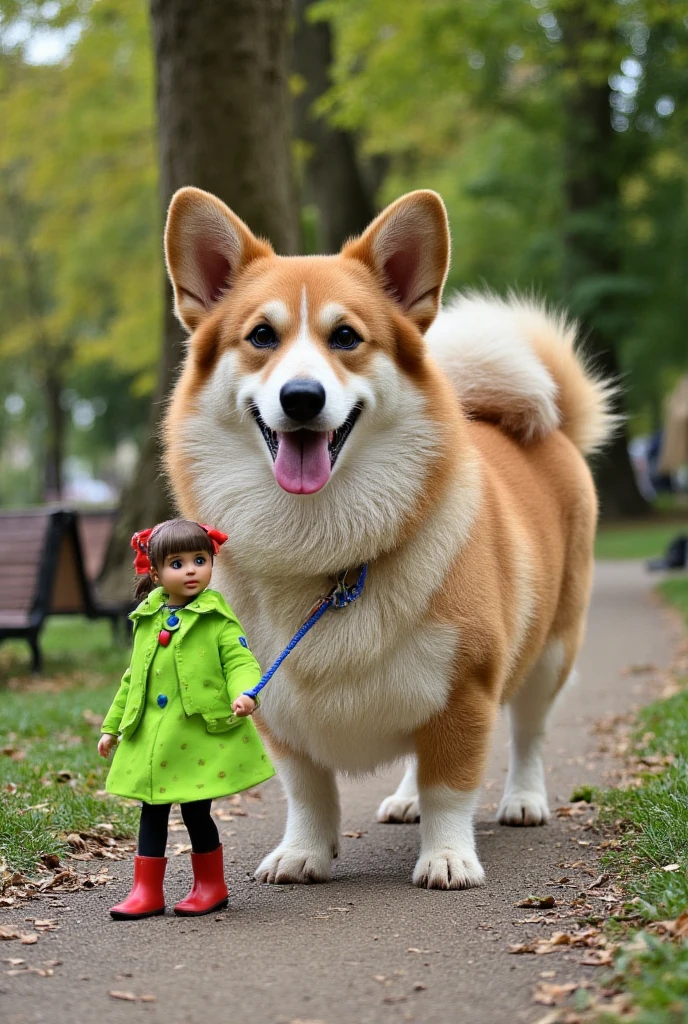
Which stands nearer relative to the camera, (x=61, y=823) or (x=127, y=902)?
(x=127, y=902)

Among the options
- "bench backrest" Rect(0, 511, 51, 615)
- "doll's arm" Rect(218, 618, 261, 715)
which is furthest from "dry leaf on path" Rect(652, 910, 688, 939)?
"bench backrest" Rect(0, 511, 51, 615)

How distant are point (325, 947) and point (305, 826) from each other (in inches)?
34.9

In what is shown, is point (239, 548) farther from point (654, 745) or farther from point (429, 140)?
point (429, 140)

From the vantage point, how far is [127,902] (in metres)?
3.81

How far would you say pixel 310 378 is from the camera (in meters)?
3.66

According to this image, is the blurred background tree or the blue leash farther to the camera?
the blurred background tree

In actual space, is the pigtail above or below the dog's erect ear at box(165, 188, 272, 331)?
below

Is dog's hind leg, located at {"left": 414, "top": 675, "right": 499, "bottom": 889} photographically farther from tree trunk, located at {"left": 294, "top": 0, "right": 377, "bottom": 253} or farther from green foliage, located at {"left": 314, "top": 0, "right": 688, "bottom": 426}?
tree trunk, located at {"left": 294, "top": 0, "right": 377, "bottom": 253}

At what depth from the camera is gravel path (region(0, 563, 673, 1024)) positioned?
297 cm

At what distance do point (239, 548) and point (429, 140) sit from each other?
2518 cm

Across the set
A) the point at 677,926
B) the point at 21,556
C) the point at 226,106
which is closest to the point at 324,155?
the point at 226,106

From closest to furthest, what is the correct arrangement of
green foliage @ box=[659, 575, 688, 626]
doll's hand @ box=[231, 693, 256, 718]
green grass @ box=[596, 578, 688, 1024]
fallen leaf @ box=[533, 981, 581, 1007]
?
1. green grass @ box=[596, 578, 688, 1024]
2. fallen leaf @ box=[533, 981, 581, 1007]
3. doll's hand @ box=[231, 693, 256, 718]
4. green foliage @ box=[659, 575, 688, 626]

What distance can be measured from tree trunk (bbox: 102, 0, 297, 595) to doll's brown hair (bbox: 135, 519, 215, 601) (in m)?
5.43

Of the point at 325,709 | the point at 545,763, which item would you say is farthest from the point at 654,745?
the point at 325,709
